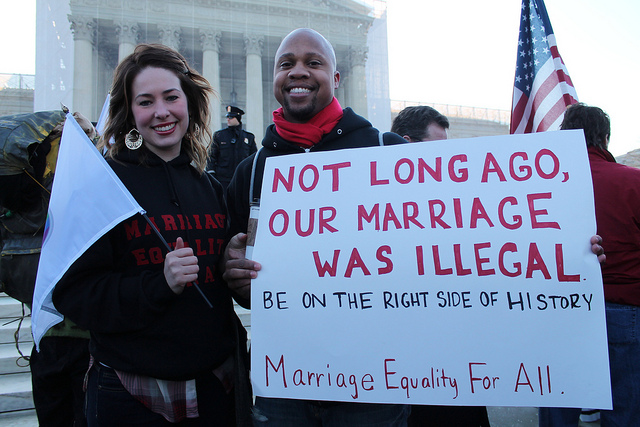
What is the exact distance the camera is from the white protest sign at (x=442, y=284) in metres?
1.41

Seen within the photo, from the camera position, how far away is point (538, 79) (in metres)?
3.95

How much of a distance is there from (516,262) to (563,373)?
39cm

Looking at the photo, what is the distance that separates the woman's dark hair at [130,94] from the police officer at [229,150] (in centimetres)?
544

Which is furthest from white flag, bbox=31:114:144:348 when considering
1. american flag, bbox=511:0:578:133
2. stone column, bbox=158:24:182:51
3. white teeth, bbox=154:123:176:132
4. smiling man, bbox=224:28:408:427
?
stone column, bbox=158:24:182:51

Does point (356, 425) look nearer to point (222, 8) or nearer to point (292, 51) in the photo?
point (292, 51)

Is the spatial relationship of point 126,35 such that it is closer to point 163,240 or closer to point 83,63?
point 83,63

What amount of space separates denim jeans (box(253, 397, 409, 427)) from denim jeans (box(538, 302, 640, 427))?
1.66 m

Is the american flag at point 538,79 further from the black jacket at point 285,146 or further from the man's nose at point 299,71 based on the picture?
the man's nose at point 299,71

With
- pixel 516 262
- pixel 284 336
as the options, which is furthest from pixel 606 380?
pixel 284 336

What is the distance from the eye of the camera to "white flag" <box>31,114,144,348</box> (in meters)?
1.41

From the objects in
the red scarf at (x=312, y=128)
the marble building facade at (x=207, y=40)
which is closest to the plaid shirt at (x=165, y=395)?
the red scarf at (x=312, y=128)

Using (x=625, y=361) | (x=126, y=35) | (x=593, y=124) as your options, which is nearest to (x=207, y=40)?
(x=126, y=35)

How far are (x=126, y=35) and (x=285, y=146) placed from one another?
22.5 m

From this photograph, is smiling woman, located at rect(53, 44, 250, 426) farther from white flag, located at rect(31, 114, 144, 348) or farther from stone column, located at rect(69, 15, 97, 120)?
stone column, located at rect(69, 15, 97, 120)
